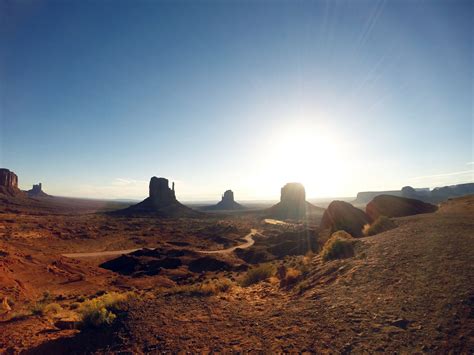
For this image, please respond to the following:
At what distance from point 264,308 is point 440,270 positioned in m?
5.62

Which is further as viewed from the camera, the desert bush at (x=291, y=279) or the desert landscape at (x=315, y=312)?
the desert bush at (x=291, y=279)

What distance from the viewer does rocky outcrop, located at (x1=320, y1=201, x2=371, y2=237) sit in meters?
25.8

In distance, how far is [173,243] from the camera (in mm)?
56906

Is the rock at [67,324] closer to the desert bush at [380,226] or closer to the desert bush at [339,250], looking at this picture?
the desert bush at [339,250]

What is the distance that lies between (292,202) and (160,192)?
64468mm

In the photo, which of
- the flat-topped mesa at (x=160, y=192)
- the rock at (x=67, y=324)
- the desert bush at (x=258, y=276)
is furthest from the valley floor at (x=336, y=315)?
the flat-topped mesa at (x=160, y=192)

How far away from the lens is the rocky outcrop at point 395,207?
1022 inches

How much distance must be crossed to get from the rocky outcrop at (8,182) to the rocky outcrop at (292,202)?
433ft

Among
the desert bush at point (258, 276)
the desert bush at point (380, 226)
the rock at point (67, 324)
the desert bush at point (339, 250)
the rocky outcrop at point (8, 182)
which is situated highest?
the rocky outcrop at point (8, 182)

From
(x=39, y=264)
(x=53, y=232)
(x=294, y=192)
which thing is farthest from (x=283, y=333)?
(x=294, y=192)

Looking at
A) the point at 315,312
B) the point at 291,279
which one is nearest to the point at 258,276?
the point at 291,279

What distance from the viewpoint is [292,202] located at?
417 ft

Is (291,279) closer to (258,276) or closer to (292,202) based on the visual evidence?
(258,276)

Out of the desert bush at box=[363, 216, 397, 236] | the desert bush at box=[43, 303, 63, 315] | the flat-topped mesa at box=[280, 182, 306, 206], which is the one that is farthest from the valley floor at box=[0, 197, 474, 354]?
the flat-topped mesa at box=[280, 182, 306, 206]
